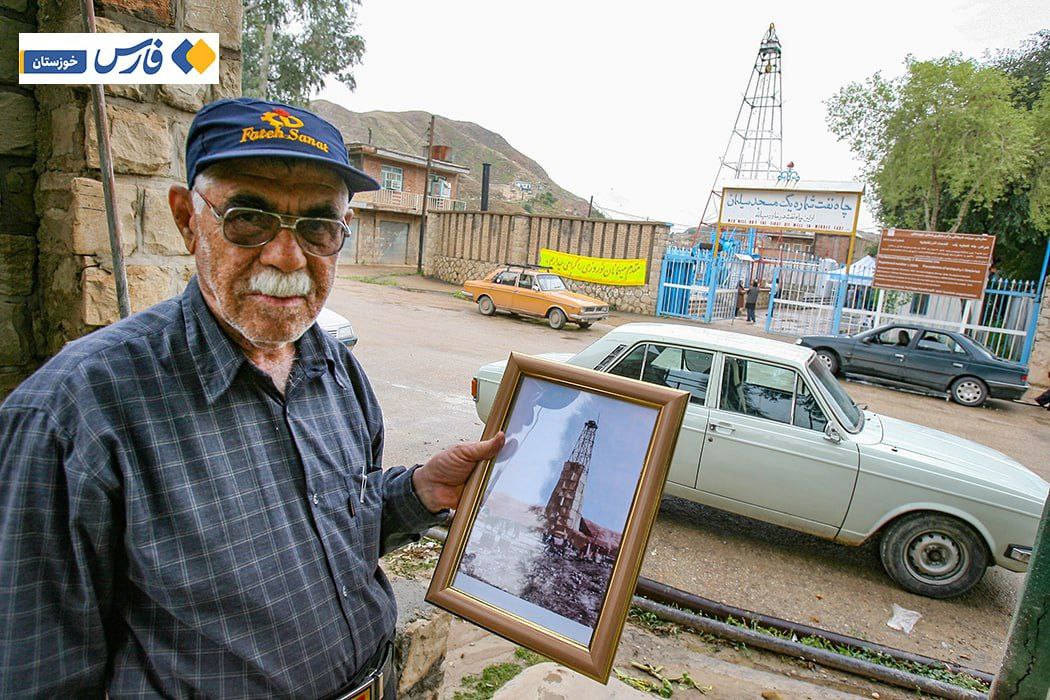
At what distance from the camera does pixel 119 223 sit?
2.32 metres

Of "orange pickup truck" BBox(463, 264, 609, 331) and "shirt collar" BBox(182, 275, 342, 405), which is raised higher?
"shirt collar" BBox(182, 275, 342, 405)

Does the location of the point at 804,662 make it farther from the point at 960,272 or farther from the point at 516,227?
the point at 516,227

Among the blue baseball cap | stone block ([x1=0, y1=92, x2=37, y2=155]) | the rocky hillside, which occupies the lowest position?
the blue baseball cap

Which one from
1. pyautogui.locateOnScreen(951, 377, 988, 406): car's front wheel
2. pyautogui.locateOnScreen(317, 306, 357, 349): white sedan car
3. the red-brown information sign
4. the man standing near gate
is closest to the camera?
pyautogui.locateOnScreen(317, 306, 357, 349): white sedan car

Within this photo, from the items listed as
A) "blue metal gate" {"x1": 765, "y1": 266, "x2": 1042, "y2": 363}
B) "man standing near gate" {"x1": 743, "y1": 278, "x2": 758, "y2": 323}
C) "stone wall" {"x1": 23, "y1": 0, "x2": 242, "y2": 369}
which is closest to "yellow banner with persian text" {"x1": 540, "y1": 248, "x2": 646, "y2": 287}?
"man standing near gate" {"x1": 743, "y1": 278, "x2": 758, "y2": 323}

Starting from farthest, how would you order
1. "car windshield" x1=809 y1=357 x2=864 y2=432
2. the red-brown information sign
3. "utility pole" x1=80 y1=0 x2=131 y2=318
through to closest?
1. the red-brown information sign
2. "car windshield" x1=809 y1=357 x2=864 y2=432
3. "utility pole" x1=80 y1=0 x2=131 y2=318

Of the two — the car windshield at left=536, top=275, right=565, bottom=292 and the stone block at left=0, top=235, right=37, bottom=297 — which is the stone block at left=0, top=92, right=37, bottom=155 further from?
the car windshield at left=536, top=275, right=565, bottom=292

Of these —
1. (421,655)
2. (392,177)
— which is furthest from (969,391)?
(392,177)

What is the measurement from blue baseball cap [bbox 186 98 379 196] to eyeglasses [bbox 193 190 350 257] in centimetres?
11

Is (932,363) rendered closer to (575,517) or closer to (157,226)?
(575,517)

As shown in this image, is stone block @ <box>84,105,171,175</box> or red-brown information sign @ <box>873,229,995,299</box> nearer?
stone block @ <box>84,105,171,175</box>

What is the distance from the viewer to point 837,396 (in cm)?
482

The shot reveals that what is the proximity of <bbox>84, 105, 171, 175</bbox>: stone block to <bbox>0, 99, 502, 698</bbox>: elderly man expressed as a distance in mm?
1262

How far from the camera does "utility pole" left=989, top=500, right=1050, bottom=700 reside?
1604mm
